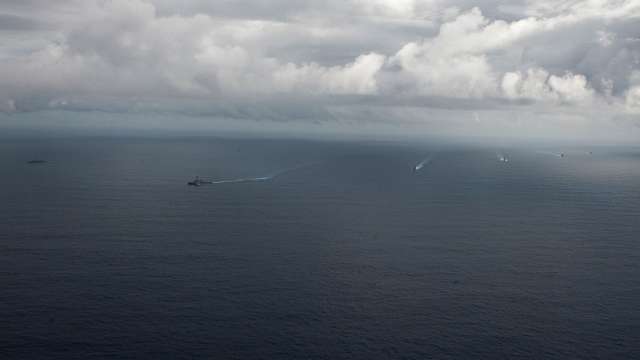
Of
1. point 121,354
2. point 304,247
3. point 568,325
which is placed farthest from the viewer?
point 304,247

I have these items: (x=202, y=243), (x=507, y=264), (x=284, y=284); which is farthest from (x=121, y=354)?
(x=507, y=264)

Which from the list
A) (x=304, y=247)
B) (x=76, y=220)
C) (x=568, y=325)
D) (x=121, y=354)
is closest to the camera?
(x=121, y=354)

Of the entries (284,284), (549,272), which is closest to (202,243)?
(284,284)

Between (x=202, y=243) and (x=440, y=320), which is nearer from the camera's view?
(x=440, y=320)

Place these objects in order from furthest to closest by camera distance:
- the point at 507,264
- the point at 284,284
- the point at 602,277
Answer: the point at 507,264, the point at 602,277, the point at 284,284

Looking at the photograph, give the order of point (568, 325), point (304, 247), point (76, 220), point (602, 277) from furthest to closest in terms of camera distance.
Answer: point (76, 220)
point (304, 247)
point (602, 277)
point (568, 325)

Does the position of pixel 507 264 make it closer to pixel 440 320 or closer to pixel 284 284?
pixel 440 320

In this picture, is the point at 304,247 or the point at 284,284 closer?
the point at 284,284

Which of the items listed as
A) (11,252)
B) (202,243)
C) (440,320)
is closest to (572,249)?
(440,320)

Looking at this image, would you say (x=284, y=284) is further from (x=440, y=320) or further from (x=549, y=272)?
(x=549, y=272)
